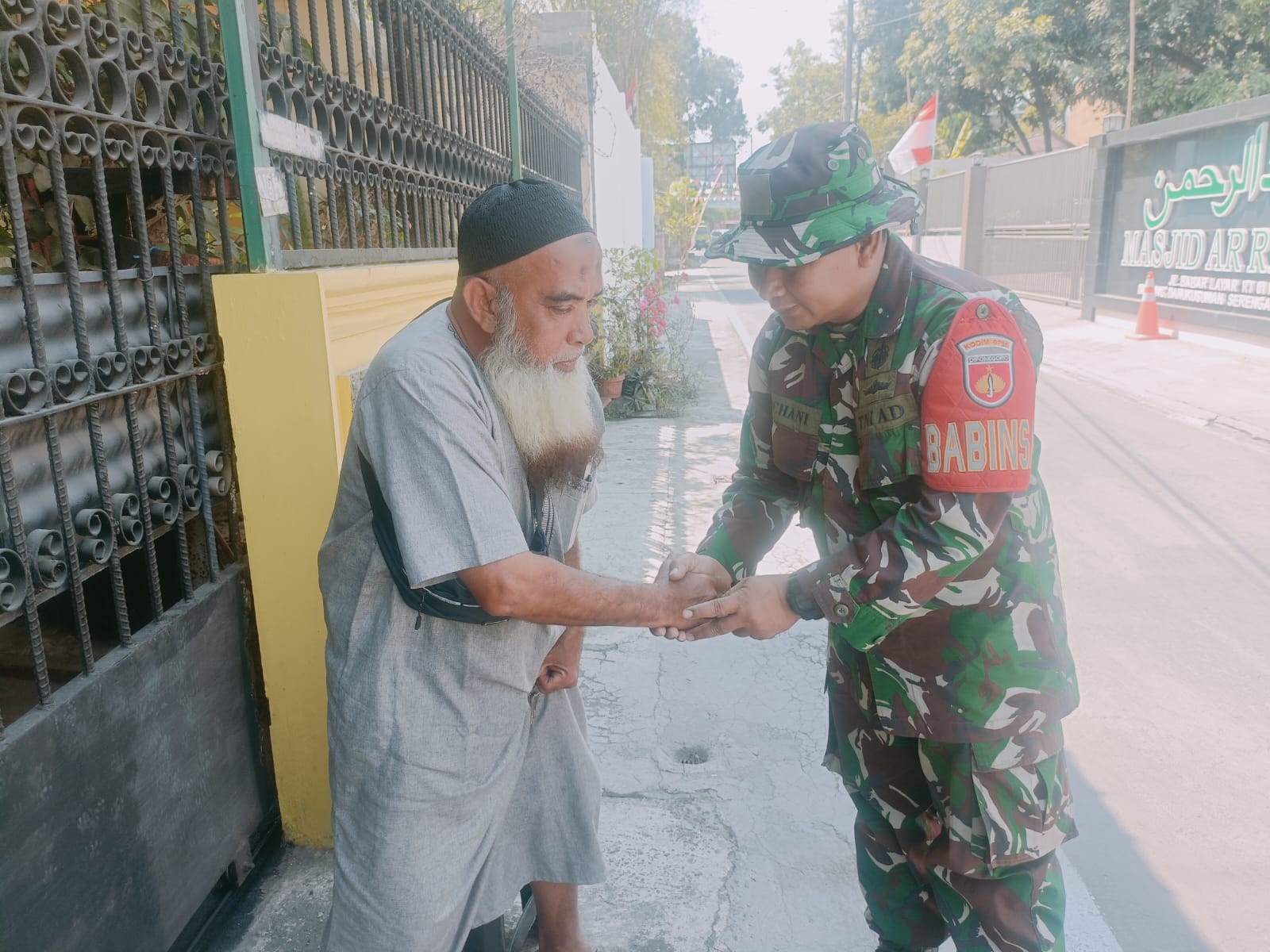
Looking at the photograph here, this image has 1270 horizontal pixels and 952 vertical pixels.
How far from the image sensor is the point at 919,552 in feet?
5.57

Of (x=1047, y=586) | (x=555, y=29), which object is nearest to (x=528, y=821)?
(x=1047, y=586)

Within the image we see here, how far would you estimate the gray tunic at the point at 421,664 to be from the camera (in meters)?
1.56

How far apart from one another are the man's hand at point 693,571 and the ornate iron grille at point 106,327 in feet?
3.71

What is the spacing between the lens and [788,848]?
8.57ft

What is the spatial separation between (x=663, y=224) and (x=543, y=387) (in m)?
29.4

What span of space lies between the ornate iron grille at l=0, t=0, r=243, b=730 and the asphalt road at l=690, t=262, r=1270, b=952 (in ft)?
8.24

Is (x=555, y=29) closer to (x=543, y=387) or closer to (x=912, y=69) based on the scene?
(x=543, y=387)

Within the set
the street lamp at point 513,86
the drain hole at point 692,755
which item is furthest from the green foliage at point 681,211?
the drain hole at point 692,755

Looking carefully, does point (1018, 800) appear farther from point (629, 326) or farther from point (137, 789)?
point (629, 326)

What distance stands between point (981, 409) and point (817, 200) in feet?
1.61

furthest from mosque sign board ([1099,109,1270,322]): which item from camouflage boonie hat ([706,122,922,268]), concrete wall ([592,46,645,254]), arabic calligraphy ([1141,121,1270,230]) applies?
camouflage boonie hat ([706,122,922,268])

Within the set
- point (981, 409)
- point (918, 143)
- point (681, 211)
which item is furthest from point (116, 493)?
point (681, 211)

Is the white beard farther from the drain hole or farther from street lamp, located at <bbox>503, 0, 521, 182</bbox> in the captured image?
street lamp, located at <bbox>503, 0, 521, 182</bbox>

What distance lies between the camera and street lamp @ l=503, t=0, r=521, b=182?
4285 millimetres
